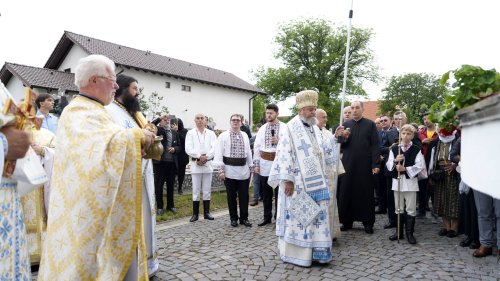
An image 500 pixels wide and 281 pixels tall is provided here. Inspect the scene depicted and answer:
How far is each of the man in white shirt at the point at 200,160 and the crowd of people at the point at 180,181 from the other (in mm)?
22

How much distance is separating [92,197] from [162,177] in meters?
5.31

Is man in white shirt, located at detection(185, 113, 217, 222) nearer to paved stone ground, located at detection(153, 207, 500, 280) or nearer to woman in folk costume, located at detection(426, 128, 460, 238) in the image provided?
paved stone ground, located at detection(153, 207, 500, 280)

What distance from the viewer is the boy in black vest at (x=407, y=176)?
19.0 feet

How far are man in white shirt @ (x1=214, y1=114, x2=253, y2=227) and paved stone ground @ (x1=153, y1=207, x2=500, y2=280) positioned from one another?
478 mm

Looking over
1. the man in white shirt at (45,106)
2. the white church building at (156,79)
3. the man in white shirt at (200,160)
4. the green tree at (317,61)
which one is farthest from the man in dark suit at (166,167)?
the green tree at (317,61)

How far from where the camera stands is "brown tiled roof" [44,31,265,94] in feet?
85.2

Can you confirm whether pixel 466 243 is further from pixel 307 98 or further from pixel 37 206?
pixel 37 206

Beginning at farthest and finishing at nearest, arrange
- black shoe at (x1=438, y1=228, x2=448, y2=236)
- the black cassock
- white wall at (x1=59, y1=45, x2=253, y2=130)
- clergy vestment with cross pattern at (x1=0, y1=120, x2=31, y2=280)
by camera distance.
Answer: white wall at (x1=59, y1=45, x2=253, y2=130)
the black cassock
black shoe at (x1=438, y1=228, x2=448, y2=236)
clergy vestment with cross pattern at (x1=0, y1=120, x2=31, y2=280)

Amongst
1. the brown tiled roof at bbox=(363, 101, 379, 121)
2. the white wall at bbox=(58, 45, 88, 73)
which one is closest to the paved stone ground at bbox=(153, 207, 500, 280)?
the white wall at bbox=(58, 45, 88, 73)

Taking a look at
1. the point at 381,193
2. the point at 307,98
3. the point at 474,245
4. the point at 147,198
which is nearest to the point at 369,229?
the point at 474,245

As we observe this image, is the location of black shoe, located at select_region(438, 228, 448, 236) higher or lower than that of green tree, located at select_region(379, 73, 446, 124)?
lower

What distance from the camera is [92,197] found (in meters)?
2.55

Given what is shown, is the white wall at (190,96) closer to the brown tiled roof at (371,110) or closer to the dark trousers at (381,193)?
the dark trousers at (381,193)

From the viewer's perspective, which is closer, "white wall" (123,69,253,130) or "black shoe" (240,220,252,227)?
"black shoe" (240,220,252,227)
